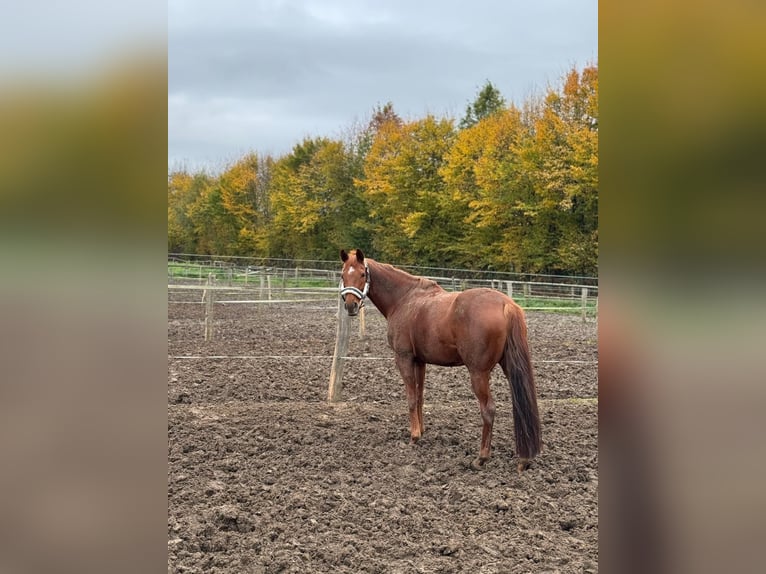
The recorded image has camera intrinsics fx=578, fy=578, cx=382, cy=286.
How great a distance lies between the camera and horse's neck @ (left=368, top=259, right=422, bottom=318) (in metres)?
5.12

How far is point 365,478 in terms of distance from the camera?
3938mm

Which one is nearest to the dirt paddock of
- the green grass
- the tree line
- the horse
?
the horse

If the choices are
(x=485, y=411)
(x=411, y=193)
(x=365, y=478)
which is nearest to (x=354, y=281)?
(x=485, y=411)

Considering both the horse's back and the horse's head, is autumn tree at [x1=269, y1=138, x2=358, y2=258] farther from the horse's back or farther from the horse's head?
the horse's back

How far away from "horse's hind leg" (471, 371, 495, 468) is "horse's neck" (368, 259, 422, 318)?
3.52 feet

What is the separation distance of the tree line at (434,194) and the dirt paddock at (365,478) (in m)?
8.50

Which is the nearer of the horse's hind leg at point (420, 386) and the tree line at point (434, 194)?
the horse's hind leg at point (420, 386)

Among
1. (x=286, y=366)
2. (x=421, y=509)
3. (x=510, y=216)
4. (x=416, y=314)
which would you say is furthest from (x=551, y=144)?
(x=421, y=509)
